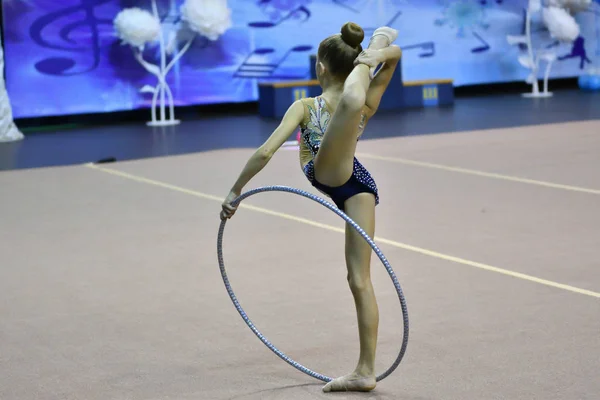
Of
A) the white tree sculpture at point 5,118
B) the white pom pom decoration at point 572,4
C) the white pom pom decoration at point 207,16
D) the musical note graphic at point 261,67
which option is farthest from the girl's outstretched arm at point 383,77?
the white pom pom decoration at point 572,4

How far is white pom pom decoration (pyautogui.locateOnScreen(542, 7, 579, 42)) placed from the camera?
16438 millimetres

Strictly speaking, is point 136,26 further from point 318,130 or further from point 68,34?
point 318,130

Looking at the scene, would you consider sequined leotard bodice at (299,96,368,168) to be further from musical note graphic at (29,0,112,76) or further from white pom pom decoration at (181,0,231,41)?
musical note graphic at (29,0,112,76)

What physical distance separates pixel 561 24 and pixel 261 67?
5061 mm

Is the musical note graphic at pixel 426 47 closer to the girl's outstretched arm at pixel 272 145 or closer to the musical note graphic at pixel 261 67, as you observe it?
the musical note graphic at pixel 261 67

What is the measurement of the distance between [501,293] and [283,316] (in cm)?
113

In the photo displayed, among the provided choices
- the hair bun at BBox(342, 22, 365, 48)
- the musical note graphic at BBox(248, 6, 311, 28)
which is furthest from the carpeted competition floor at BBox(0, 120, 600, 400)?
the musical note graphic at BBox(248, 6, 311, 28)

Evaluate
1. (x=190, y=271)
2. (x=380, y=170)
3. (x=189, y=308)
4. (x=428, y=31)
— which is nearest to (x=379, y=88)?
(x=189, y=308)

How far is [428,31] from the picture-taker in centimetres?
1673

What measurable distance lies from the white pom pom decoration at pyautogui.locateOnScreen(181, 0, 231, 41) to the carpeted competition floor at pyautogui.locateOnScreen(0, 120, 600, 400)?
5.36m

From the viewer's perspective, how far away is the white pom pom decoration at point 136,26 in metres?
13.6

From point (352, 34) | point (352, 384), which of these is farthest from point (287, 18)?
point (352, 384)

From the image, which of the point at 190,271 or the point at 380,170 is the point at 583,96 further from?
the point at 190,271

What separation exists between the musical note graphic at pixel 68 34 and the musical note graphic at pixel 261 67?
224cm
